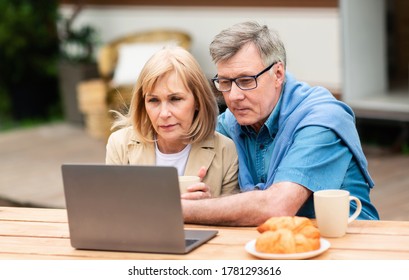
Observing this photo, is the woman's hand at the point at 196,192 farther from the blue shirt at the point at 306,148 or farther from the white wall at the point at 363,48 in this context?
the white wall at the point at 363,48

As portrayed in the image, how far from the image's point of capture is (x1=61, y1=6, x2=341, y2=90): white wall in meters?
9.33

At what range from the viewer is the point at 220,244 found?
3018 millimetres

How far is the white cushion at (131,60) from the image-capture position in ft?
32.7

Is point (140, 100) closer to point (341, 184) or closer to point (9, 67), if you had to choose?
point (341, 184)

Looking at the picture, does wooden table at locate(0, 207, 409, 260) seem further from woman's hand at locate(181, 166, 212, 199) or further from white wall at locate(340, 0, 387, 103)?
white wall at locate(340, 0, 387, 103)

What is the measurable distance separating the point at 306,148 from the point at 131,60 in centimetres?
691

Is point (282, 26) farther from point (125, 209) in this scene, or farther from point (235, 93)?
point (125, 209)

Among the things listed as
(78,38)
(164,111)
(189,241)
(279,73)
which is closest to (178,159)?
(164,111)

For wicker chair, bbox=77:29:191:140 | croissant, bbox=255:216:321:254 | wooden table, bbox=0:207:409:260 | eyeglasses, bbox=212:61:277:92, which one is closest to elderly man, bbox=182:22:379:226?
eyeglasses, bbox=212:61:277:92

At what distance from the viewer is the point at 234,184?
3758mm

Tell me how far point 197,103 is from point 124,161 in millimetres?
388

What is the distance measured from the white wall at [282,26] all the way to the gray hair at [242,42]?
5647mm

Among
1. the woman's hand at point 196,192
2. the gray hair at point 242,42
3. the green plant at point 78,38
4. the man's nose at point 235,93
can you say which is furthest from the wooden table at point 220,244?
the green plant at point 78,38

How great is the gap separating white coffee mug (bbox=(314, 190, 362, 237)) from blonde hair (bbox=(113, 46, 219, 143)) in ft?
2.45
